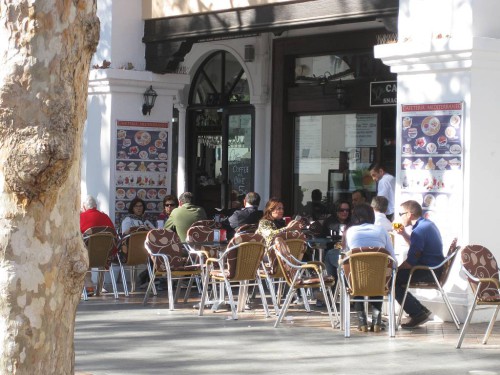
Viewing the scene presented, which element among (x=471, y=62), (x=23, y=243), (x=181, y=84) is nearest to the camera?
(x=23, y=243)

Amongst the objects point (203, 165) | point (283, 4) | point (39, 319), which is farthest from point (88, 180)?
point (39, 319)

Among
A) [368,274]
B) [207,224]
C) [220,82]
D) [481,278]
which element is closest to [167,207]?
[207,224]

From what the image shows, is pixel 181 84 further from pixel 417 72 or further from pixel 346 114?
pixel 417 72

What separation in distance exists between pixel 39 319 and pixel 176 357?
492cm

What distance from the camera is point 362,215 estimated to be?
11625 mm

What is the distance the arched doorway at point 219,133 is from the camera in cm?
2017

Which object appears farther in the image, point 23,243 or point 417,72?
point 417,72

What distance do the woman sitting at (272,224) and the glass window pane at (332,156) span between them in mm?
4012

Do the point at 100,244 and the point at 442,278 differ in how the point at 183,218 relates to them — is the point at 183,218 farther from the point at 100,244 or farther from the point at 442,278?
the point at 442,278

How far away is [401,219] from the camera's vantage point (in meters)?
12.7

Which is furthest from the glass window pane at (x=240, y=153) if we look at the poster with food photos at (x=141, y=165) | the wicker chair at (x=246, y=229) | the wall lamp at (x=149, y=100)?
the wicker chair at (x=246, y=229)

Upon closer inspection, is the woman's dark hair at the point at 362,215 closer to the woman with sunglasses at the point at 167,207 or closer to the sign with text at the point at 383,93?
the woman with sunglasses at the point at 167,207

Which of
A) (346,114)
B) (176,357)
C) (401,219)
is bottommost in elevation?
(176,357)

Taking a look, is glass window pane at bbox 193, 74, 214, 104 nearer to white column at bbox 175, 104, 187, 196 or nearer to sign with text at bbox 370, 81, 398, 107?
white column at bbox 175, 104, 187, 196
